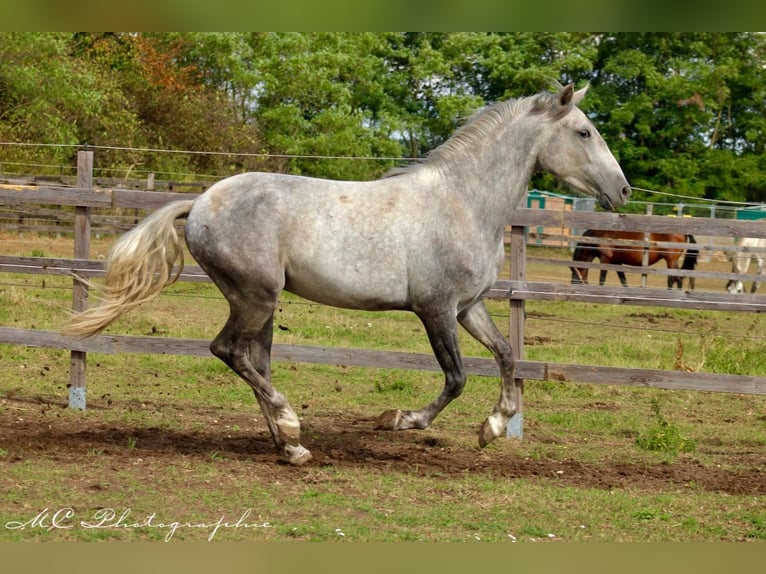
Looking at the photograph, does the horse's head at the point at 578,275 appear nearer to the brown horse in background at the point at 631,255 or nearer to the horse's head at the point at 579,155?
the brown horse in background at the point at 631,255

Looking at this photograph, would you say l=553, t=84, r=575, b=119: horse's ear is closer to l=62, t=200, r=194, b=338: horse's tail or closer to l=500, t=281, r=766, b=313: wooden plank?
l=500, t=281, r=766, b=313: wooden plank

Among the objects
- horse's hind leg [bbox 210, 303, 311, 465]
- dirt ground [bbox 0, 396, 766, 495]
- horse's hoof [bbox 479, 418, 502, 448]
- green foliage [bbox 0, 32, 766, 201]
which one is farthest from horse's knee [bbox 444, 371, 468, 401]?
green foliage [bbox 0, 32, 766, 201]

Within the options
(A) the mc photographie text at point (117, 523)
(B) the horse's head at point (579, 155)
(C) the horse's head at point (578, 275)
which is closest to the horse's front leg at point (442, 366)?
(B) the horse's head at point (579, 155)

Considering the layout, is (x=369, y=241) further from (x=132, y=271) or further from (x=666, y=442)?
(x=666, y=442)

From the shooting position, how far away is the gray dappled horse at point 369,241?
5.77 metres

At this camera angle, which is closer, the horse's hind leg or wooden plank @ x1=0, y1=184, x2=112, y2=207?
the horse's hind leg

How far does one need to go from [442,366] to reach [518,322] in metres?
1.20

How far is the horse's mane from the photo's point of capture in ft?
20.2

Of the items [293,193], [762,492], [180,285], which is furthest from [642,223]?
[180,285]

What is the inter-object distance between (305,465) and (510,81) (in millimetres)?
23411

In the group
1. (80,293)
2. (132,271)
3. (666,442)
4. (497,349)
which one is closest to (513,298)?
(497,349)

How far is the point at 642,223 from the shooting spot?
6.86m

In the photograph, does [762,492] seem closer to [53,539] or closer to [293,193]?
[293,193]

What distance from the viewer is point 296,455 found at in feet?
19.3
